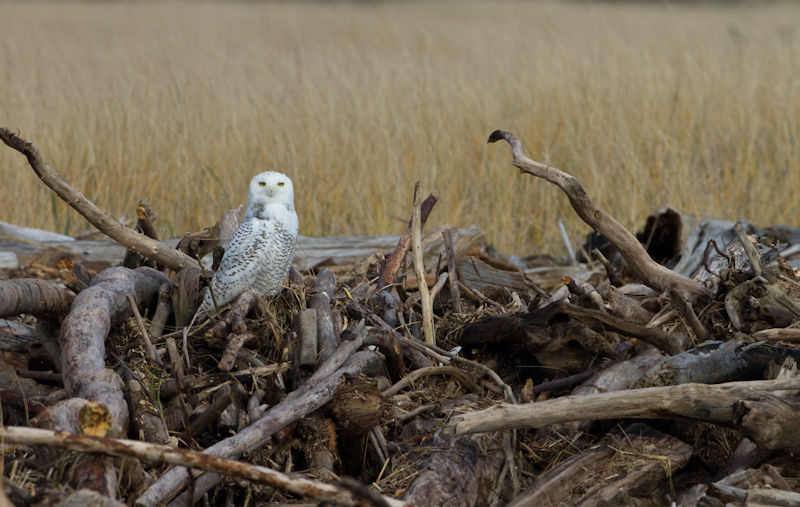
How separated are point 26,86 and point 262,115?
8.42 ft

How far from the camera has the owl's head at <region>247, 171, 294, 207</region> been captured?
10.1 ft

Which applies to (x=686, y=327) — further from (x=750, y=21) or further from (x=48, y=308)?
(x=750, y=21)

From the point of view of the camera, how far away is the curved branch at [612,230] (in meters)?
2.64

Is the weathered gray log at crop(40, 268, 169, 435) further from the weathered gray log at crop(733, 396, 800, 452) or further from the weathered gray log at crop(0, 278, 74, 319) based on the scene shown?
the weathered gray log at crop(733, 396, 800, 452)

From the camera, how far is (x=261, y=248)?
2867 millimetres

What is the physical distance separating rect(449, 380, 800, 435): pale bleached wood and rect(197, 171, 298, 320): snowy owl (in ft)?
3.91

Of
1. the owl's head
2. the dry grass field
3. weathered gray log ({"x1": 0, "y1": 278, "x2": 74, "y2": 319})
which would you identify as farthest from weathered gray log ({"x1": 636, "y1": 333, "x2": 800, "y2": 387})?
the dry grass field

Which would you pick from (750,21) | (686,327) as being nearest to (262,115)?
(686,327)

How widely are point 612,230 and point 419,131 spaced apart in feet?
12.7

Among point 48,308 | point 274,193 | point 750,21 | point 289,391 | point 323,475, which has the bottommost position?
point 323,475

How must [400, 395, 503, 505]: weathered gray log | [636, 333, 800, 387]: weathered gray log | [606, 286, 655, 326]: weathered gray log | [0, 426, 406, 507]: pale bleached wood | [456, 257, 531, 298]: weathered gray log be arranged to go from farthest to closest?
[456, 257, 531, 298]: weathered gray log < [606, 286, 655, 326]: weathered gray log < [636, 333, 800, 387]: weathered gray log < [400, 395, 503, 505]: weathered gray log < [0, 426, 406, 507]: pale bleached wood

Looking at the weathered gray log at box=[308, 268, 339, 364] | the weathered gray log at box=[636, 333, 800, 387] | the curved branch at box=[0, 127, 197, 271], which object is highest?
the curved branch at box=[0, 127, 197, 271]

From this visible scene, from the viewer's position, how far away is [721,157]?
21.8 ft

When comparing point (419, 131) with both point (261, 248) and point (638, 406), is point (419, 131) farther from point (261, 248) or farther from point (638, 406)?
point (638, 406)
